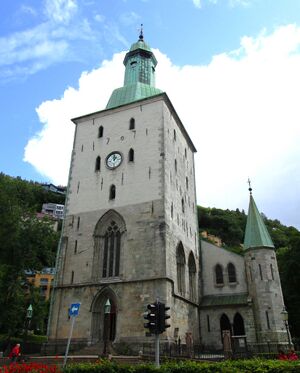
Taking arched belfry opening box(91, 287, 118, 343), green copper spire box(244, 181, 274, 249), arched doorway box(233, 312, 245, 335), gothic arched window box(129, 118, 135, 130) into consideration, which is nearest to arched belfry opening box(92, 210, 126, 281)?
arched belfry opening box(91, 287, 118, 343)

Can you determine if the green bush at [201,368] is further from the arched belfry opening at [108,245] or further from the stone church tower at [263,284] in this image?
the stone church tower at [263,284]

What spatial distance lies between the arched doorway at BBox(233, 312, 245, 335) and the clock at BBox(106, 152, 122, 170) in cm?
1551

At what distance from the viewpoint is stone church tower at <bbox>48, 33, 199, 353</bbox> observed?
24.0 meters

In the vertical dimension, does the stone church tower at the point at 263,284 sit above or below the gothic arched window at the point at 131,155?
below

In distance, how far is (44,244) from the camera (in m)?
32.0

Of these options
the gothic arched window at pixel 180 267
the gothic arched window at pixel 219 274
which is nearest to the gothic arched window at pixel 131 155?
the gothic arched window at pixel 180 267

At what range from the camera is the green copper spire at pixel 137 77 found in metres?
34.2

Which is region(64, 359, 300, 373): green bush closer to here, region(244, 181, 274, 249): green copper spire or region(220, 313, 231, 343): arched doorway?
region(220, 313, 231, 343): arched doorway

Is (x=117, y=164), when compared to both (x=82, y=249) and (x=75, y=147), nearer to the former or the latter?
(x=75, y=147)

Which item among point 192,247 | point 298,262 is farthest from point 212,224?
point 192,247

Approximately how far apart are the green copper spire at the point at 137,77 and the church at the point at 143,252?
182 millimetres

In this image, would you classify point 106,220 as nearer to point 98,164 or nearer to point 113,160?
point 113,160

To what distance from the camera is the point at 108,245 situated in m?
27.2

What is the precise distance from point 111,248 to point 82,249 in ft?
7.67
